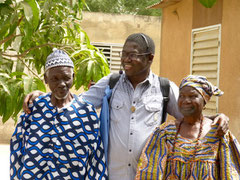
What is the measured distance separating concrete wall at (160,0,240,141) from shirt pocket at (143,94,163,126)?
11.7ft

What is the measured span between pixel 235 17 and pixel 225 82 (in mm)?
949

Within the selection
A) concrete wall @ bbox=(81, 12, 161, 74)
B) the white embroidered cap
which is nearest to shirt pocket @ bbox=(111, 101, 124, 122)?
the white embroidered cap

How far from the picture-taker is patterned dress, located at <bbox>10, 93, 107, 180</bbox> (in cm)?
270

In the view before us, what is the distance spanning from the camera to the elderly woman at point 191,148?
2.59m

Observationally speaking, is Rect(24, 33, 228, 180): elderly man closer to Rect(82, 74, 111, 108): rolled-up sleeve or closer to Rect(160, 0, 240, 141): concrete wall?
Rect(82, 74, 111, 108): rolled-up sleeve

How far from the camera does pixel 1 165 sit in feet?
26.7

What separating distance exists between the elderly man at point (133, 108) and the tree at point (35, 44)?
25 centimetres

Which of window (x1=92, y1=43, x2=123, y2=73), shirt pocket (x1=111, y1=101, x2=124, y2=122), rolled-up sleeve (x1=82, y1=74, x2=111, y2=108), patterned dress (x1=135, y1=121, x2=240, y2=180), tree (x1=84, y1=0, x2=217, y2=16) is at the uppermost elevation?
tree (x1=84, y1=0, x2=217, y2=16)

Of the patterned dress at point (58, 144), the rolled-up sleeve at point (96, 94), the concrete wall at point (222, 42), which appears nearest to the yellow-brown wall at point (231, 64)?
the concrete wall at point (222, 42)

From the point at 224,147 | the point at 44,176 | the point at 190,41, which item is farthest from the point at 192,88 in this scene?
the point at 190,41

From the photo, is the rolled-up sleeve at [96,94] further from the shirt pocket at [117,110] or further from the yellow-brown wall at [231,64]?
the yellow-brown wall at [231,64]

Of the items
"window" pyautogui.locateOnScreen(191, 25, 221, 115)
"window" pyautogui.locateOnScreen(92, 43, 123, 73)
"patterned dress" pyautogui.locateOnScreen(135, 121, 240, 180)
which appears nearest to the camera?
"patterned dress" pyautogui.locateOnScreen(135, 121, 240, 180)

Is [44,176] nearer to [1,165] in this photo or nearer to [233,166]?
[233,166]

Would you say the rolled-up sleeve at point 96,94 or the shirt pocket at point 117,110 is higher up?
the rolled-up sleeve at point 96,94
